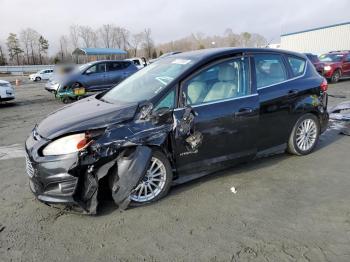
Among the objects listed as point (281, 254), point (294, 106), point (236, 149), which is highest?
point (294, 106)

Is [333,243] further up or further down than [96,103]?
further down

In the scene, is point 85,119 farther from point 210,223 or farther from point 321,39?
point 321,39

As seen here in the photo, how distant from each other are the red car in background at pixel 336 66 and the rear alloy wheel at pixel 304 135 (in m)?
13.3

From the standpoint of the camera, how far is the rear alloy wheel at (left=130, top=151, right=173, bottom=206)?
11.7ft

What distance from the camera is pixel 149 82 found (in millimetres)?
4191

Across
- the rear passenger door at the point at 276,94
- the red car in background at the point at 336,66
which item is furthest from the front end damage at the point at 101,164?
the red car in background at the point at 336,66

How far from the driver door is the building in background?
34.9 meters

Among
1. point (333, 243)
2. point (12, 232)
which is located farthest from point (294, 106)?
point (12, 232)

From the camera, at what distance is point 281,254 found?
9.00ft

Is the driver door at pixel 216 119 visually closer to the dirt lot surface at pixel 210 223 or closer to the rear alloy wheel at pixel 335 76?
the dirt lot surface at pixel 210 223

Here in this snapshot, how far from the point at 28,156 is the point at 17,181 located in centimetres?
128

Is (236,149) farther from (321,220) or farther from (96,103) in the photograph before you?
(96,103)

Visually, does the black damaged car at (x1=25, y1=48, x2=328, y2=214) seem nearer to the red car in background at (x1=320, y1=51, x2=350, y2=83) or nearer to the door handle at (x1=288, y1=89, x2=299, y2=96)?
the door handle at (x1=288, y1=89, x2=299, y2=96)

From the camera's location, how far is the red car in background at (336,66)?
55.2 ft
